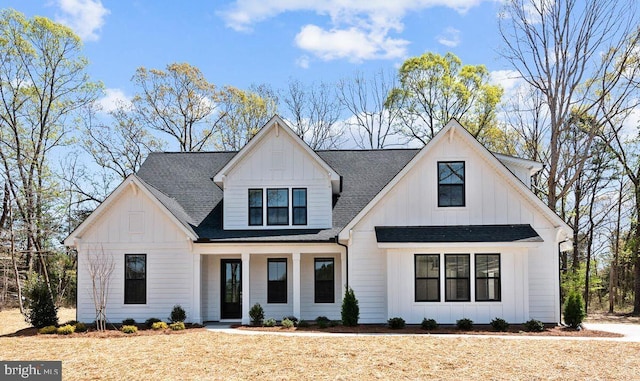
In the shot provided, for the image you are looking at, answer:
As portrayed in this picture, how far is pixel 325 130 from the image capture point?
143 ft

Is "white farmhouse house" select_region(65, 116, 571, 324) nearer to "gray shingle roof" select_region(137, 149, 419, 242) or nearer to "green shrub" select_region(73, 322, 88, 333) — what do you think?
"gray shingle roof" select_region(137, 149, 419, 242)

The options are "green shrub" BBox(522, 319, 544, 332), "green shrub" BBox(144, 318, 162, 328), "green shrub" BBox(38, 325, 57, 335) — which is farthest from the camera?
"green shrub" BBox(144, 318, 162, 328)

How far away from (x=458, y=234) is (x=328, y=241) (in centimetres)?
445

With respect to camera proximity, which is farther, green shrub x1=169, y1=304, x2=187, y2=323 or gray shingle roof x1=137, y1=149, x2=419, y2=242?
gray shingle roof x1=137, y1=149, x2=419, y2=242

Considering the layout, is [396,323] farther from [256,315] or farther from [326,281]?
[256,315]

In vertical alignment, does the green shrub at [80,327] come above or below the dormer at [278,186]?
below

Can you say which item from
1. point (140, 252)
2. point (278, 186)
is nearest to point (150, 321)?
point (140, 252)

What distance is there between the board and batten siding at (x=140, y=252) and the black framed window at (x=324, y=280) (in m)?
4.47

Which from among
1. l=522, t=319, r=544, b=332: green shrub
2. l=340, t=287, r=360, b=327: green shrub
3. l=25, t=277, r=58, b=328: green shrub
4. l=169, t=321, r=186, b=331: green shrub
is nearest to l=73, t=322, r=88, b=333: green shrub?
l=25, t=277, r=58, b=328: green shrub

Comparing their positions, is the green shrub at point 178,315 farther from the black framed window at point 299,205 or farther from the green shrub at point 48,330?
the black framed window at point 299,205

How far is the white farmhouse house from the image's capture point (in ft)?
62.7

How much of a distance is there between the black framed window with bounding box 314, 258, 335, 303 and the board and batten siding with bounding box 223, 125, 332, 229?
1391 millimetres

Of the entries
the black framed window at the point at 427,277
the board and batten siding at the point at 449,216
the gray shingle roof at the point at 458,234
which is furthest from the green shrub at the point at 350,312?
the gray shingle roof at the point at 458,234

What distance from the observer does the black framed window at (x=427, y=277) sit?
62.8 ft
